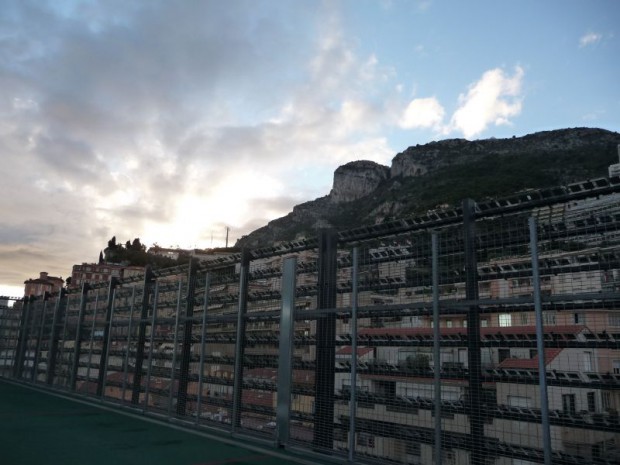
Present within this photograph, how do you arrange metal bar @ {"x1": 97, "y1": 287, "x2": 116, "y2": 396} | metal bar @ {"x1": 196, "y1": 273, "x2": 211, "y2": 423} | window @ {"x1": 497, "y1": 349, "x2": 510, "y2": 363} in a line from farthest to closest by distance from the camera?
metal bar @ {"x1": 97, "y1": 287, "x2": 116, "y2": 396}, metal bar @ {"x1": 196, "y1": 273, "x2": 211, "y2": 423}, window @ {"x1": 497, "y1": 349, "x2": 510, "y2": 363}

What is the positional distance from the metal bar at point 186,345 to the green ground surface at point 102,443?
59 centimetres

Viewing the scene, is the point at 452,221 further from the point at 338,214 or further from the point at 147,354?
the point at 338,214

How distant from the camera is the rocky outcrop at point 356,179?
508ft

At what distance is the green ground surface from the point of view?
5.13 m

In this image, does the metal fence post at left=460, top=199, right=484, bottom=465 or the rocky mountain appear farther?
the rocky mountain

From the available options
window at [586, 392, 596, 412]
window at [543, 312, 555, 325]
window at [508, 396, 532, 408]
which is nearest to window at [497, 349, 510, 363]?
window at [508, 396, 532, 408]

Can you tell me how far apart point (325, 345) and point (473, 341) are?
1947 millimetres

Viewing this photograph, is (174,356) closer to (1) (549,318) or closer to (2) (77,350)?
(2) (77,350)

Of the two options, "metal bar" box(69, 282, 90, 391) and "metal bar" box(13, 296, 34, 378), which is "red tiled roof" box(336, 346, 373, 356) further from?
"metal bar" box(13, 296, 34, 378)

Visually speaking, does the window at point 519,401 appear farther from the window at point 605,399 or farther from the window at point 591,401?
the window at point 605,399

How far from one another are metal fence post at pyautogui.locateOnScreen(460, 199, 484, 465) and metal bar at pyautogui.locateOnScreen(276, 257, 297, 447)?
99.2 inches

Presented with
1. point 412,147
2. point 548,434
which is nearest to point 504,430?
point 548,434

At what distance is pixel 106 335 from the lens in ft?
35.5

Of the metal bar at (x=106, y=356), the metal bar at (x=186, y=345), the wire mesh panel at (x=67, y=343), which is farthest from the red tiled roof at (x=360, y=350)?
the wire mesh panel at (x=67, y=343)
